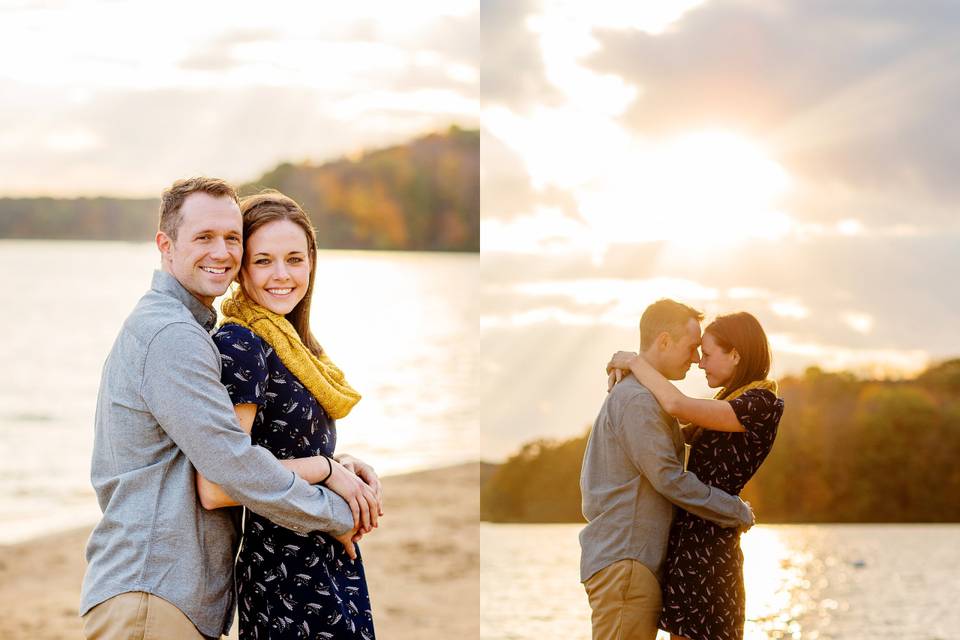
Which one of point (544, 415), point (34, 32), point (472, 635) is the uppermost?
point (34, 32)

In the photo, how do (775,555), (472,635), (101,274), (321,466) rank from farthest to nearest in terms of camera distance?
(101,274) → (775,555) → (472,635) → (321,466)

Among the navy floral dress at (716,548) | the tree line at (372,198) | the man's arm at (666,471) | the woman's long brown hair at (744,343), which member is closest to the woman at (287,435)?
the man's arm at (666,471)

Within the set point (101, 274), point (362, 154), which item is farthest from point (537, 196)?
point (101, 274)

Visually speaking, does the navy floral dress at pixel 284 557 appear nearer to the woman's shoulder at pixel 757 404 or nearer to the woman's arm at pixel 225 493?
the woman's arm at pixel 225 493

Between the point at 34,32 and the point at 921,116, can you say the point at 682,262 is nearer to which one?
the point at 921,116

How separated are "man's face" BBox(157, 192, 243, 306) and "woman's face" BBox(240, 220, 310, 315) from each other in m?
0.06

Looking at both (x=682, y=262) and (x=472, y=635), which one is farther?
(x=682, y=262)

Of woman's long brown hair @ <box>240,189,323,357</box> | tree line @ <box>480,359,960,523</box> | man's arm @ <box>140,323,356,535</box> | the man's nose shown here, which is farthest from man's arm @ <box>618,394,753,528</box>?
tree line @ <box>480,359,960,523</box>

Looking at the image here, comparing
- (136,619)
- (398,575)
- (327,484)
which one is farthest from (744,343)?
(398,575)

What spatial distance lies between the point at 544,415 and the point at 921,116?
411cm

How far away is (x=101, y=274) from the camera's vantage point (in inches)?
1770

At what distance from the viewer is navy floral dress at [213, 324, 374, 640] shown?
189cm

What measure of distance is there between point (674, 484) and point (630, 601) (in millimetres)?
322

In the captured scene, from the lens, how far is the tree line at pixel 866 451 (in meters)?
9.73
